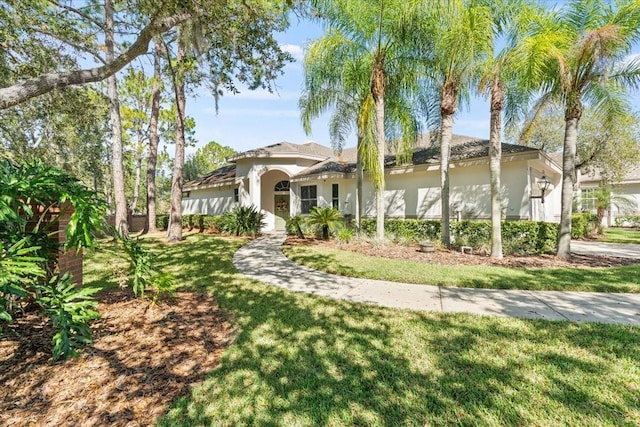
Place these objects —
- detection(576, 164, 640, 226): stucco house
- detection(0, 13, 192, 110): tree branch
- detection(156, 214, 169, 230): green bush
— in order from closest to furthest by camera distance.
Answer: detection(0, 13, 192, 110): tree branch < detection(576, 164, 640, 226): stucco house < detection(156, 214, 169, 230): green bush

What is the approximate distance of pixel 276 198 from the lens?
20500 mm

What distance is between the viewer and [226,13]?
731cm

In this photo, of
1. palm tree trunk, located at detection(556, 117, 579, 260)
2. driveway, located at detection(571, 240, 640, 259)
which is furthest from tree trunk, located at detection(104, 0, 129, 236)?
driveway, located at detection(571, 240, 640, 259)

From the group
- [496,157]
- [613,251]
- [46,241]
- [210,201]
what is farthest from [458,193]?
[210,201]

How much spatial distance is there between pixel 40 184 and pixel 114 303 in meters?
2.63

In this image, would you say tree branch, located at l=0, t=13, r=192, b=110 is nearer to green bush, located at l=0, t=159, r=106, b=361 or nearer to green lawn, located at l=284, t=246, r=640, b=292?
green bush, located at l=0, t=159, r=106, b=361

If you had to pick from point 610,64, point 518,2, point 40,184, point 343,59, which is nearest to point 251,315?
point 40,184

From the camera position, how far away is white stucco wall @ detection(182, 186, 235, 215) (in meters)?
21.4

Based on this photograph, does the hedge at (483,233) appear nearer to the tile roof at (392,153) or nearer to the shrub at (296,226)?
the tile roof at (392,153)

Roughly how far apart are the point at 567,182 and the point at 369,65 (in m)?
7.67

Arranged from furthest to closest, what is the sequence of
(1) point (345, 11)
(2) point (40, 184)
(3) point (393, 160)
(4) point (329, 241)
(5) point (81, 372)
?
(3) point (393, 160), (4) point (329, 241), (1) point (345, 11), (2) point (40, 184), (5) point (81, 372)

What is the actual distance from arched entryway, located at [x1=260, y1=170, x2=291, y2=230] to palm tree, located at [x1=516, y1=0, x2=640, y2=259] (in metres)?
14.6

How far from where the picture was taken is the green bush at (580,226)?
14.4 metres

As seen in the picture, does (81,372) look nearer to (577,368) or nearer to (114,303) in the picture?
(114,303)
